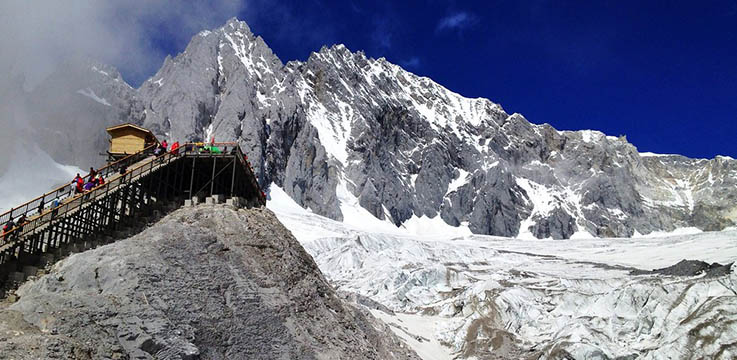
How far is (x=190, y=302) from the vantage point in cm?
2261

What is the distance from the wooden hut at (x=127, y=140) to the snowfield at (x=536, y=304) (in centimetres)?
2945

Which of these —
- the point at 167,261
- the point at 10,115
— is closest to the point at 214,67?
the point at 10,115

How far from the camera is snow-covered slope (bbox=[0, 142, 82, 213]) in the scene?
8775cm

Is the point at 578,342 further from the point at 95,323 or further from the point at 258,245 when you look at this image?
the point at 95,323

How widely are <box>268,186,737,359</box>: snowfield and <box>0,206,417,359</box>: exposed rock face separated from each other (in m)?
25.7

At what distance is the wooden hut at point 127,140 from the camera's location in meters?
33.1

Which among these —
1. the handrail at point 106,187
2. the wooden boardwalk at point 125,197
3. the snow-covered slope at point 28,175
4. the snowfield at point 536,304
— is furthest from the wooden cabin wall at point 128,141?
the snow-covered slope at point 28,175

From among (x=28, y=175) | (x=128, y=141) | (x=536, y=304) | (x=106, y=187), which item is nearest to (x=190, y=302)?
(x=106, y=187)

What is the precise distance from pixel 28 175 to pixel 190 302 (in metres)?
88.5

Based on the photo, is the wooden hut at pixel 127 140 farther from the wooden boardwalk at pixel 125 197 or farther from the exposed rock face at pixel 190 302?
the exposed rock face at pixel 190 302

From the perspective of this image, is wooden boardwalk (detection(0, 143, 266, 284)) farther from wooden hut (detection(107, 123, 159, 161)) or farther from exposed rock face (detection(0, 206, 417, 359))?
exposed rock face (detection(0, 206, 417, 359))

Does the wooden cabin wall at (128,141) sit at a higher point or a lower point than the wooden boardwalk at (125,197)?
higher

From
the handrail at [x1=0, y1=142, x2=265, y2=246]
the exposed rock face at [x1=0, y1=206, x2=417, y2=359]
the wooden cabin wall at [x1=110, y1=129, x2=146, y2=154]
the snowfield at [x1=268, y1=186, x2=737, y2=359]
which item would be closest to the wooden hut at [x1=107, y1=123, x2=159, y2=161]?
the wooden cabin wall at [x1=110, y1=129, x2=146, y2=154]

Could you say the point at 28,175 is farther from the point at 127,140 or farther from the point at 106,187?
the point at 106,187
